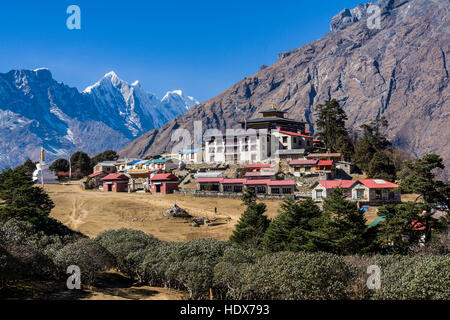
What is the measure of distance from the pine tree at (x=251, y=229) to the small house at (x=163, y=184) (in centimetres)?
3390

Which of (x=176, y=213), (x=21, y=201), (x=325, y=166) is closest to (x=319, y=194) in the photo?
(x=325, y=166)

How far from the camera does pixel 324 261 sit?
1925 cm

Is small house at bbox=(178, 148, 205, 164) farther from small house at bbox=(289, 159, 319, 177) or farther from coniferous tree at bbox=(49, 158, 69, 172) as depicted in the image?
coniferous tree at bbox=(49, 158, 69, 172)

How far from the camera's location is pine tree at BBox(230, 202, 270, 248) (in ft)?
118

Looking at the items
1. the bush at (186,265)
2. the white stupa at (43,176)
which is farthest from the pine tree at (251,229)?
the white stupa at (43,176)

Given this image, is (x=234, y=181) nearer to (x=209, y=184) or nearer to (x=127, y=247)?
(x=209, y=184)

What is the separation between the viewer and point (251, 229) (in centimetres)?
3653

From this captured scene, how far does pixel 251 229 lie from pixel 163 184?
120ft

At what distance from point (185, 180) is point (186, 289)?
5379 centimetres

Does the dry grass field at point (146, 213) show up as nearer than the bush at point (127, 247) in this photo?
No

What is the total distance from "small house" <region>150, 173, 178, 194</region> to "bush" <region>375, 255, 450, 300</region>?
54.7 metres

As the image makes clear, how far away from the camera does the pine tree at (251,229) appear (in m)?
35.8

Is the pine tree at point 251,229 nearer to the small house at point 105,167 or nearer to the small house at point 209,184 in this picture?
the small house at point 209,184
